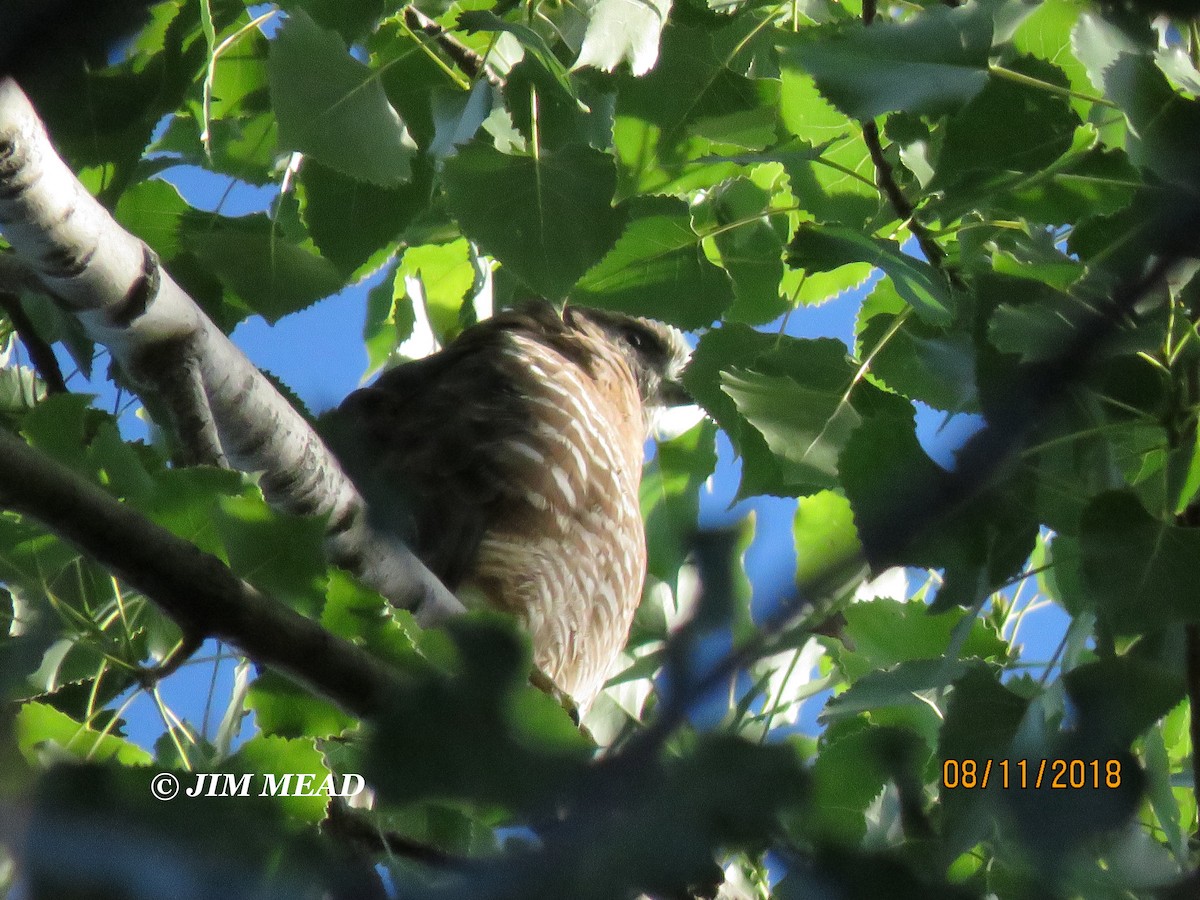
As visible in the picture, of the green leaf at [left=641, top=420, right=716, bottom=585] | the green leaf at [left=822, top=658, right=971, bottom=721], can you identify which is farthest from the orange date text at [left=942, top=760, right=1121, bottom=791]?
the green leaf at [left=641, top=420, right=716, bottom=585]

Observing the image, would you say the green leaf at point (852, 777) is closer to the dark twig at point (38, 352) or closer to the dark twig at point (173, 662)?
the dark twig at point (173, 662)

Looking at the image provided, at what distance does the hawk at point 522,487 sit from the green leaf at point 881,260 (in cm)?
106

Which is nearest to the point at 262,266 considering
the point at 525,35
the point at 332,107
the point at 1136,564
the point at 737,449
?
the point at 332,107

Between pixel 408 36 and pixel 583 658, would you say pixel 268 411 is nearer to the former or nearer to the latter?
pixel 408 36

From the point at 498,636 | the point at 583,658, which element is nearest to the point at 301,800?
the point at 498,636

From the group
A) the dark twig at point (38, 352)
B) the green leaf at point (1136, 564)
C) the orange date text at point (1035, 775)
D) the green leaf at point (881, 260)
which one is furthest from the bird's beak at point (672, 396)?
the green leaf at point (1136, 564)

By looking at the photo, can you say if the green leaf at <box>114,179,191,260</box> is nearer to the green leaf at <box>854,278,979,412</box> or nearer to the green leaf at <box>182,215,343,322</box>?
the green leaf at <box>182,215,343,322</box>

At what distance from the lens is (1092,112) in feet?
5.86

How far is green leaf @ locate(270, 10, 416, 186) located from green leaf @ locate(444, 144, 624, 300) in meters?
0.12

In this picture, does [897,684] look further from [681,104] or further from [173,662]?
[681,104]

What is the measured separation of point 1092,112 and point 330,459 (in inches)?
45.3

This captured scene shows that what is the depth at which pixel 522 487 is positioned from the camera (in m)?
2.82

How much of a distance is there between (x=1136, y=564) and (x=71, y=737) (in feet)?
3.78

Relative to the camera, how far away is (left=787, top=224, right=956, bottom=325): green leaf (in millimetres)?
1637
